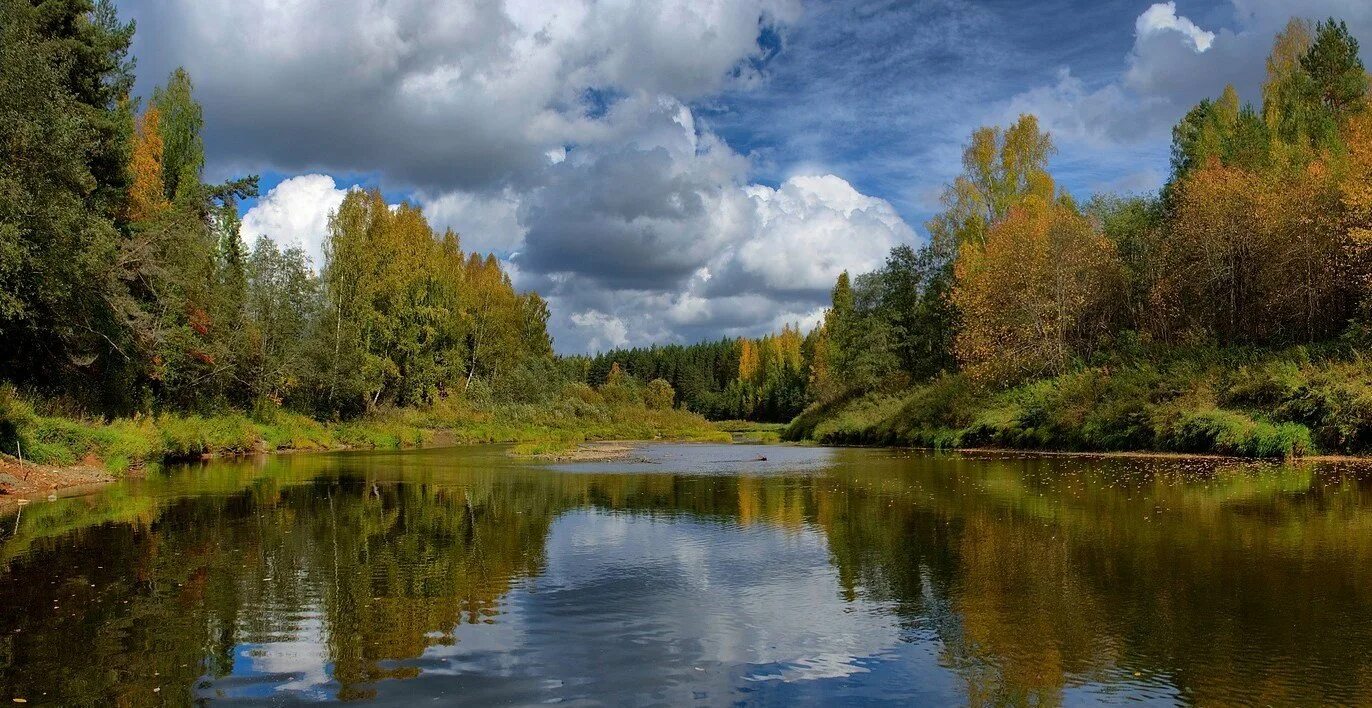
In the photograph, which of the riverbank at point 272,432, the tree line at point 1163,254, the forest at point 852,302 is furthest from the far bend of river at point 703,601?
the tree line at point 1163,254

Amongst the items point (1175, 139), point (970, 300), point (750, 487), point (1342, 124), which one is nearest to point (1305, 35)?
point (1175, 139)

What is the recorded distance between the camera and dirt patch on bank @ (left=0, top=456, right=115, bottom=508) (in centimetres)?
1798

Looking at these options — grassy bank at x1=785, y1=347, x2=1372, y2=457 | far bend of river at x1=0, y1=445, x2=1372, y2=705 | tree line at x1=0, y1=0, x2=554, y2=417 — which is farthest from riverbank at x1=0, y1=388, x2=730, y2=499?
grassy bank at x1=785, y1=347, x2=1372, y2=457

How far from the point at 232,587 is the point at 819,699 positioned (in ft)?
21.9

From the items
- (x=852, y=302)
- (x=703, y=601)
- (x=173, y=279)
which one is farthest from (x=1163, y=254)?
(x=173, y=279)

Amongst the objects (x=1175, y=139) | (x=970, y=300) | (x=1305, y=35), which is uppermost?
(x=1305, y=35)

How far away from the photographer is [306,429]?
4653 centimetres

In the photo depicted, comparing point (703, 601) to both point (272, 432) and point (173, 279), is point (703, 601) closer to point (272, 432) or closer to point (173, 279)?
point (173, 279)

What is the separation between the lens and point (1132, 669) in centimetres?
586

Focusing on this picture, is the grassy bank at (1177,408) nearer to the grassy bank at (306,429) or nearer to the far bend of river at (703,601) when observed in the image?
the far bend of river at (703,601)

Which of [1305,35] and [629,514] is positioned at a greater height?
[1305,35]

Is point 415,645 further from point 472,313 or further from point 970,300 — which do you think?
point 472,313

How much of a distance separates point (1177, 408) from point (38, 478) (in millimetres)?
32916

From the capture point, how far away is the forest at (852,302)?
23984mm
